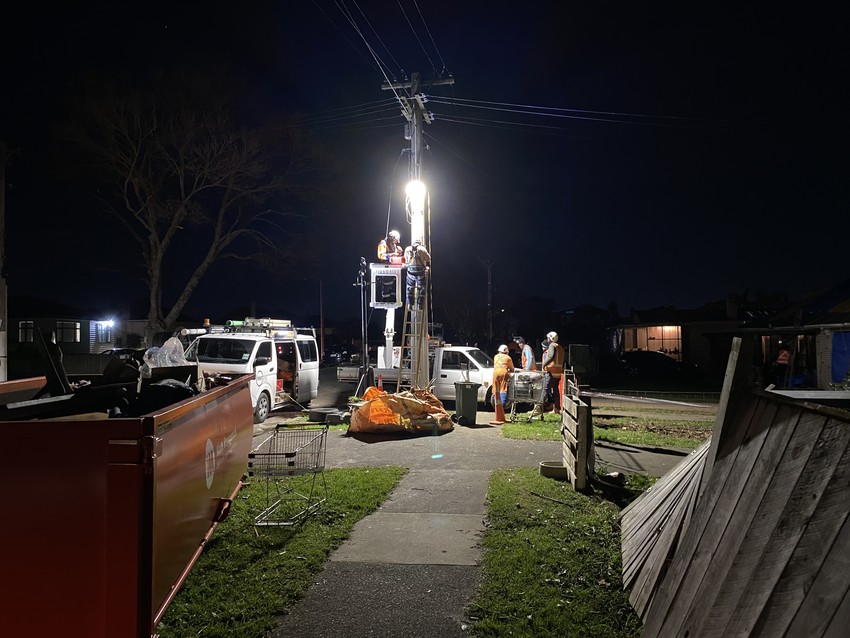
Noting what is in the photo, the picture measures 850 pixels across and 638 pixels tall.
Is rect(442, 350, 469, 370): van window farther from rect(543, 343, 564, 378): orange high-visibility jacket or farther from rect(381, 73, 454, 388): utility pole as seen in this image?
rect(543, 343, 564, 378): orange high-visibility jacket

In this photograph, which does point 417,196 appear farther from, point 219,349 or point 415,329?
point 219,349

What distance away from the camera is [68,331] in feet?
128

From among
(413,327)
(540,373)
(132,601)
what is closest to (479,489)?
(132,601)

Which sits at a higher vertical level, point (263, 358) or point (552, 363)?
point (263, 358)

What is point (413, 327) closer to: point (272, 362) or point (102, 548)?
point (272, 362)

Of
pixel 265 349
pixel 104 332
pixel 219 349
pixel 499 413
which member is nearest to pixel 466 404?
pixel 499 413

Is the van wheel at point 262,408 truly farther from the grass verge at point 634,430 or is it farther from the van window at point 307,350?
the grass verge at point 634,430

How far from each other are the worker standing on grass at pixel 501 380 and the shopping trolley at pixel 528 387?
0.17 m

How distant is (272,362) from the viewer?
1294 centimetres

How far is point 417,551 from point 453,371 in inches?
397

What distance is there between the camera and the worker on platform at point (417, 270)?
13273 mm

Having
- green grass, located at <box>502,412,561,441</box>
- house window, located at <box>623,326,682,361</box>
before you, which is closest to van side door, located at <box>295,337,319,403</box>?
green grass, located at <box>502,412,561,441</box>

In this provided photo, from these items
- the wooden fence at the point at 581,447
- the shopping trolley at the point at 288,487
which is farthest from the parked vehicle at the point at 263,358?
the wooden fence at the point at 581,447

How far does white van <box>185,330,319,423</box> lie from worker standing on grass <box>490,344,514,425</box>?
15.4 feet
